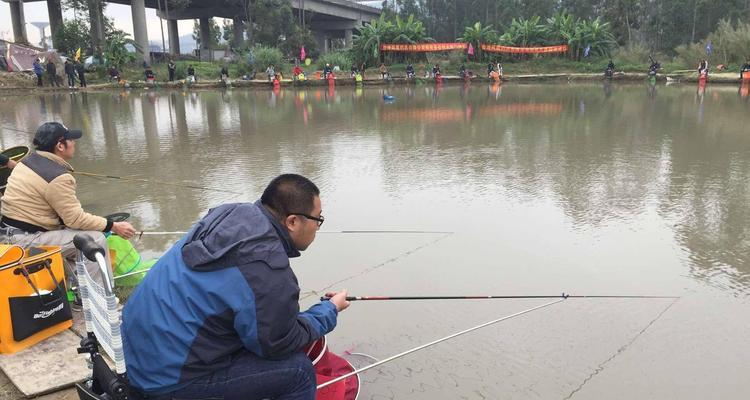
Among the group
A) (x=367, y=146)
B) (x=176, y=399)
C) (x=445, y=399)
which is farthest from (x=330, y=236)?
(x=367, y=146)

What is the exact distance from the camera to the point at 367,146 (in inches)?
406

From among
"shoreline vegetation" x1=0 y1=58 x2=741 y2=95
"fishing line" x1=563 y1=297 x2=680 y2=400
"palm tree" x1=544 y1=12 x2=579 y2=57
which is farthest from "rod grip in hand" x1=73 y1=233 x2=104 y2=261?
"palm tree" x1=544 y1=12 x2=579 y2=57

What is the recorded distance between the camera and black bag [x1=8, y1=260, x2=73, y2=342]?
2.89m

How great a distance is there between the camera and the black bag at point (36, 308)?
9.48 ft

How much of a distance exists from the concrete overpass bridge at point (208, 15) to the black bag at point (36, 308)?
36.5 metres

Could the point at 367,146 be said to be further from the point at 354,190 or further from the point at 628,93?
the point at 628,93

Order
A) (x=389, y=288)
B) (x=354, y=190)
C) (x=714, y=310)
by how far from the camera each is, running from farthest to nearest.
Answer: (x=354, y=190) < (x=389, y=288) < (x=714, y=310)

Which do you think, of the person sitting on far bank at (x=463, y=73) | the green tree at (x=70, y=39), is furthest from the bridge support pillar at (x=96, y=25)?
the person sitting on far bank at (x=463, y=73)

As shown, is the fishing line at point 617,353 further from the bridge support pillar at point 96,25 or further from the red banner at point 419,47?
the bridge support pillar at point 96,25

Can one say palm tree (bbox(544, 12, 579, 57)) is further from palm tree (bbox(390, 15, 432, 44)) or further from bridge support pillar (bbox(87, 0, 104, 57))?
bridge support pillar (bbox(87, 0, 104, 57))

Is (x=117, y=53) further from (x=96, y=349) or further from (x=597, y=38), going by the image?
(x=96, y=349)

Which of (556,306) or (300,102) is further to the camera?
(300,102)

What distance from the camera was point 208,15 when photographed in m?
51.6

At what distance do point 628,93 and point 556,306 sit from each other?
1985cm
